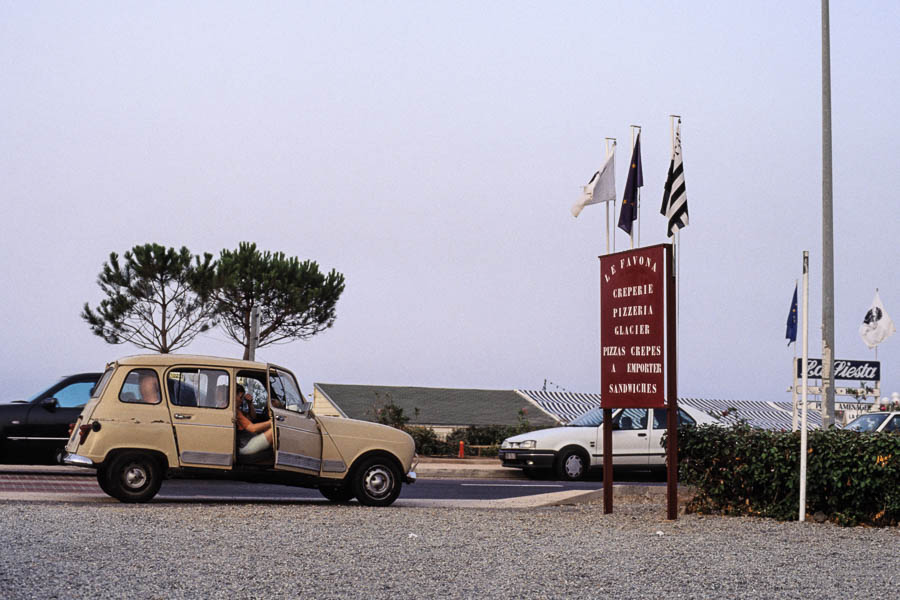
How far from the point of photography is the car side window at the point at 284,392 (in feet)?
42.6

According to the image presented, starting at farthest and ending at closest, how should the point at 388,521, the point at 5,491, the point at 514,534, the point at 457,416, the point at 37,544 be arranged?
the point at 457,416
the point at 5,491
the point at 388,521
the point at 514,534
the point at 37,544

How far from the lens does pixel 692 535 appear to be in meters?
10.0

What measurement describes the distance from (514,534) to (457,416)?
3552 cm

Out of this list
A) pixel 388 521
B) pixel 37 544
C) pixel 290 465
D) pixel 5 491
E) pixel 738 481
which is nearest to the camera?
pixel 37 544

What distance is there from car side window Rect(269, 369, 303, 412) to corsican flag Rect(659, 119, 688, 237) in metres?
4.93

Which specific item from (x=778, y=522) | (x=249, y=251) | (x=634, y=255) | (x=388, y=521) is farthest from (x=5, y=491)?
(x=249, y=251)

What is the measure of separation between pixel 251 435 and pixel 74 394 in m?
5.48

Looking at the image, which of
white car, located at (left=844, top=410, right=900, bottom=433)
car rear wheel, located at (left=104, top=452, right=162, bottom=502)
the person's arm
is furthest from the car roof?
white car, located at (left=844, top=410, right=900, bottom=433)

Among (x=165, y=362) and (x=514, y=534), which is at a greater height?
(x=165, y=362)

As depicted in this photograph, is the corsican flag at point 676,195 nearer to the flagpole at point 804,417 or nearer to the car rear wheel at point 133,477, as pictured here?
the flagpole at point 804,417

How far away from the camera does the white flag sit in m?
28.4

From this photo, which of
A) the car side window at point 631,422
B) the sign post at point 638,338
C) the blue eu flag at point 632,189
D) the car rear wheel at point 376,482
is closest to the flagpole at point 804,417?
the sign post at point 638,338

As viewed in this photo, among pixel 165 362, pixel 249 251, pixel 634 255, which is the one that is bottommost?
pixel 165 362

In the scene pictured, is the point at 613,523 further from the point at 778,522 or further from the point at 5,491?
the point at 5,491
